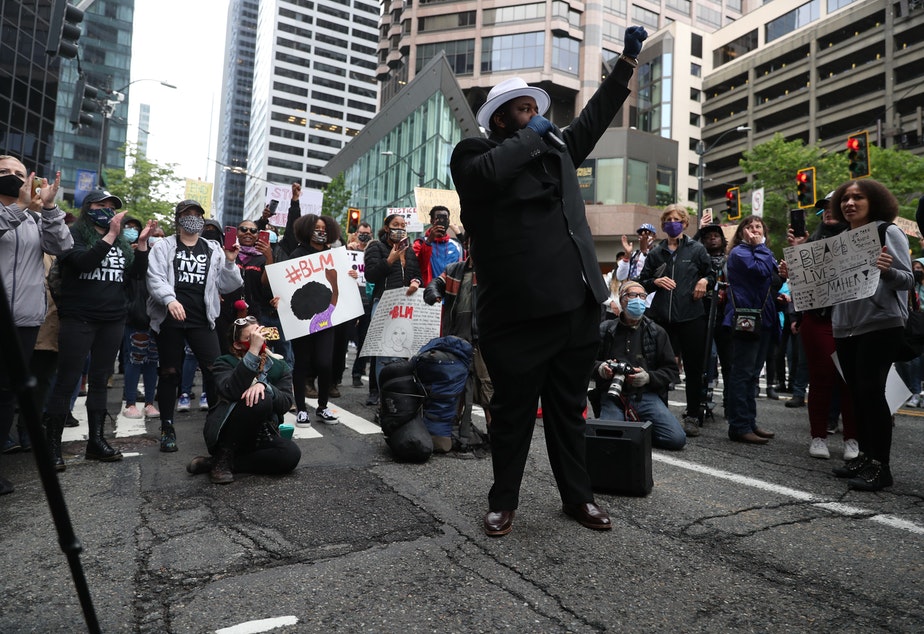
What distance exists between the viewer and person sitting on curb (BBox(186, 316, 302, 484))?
4102mm

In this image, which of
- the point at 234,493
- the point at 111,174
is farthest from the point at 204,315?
the point at 111,174

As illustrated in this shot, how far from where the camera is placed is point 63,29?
1106 centimetres

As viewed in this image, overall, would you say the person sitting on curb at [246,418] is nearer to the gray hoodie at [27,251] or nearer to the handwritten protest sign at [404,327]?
the gray hoodie at [27,251]

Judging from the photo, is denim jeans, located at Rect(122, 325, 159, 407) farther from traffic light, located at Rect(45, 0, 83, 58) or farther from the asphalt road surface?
traffic light, located at Rect(45, 0, 83, 58)

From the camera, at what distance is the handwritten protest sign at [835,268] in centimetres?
432

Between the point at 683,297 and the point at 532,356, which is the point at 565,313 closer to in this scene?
the point at 532,356

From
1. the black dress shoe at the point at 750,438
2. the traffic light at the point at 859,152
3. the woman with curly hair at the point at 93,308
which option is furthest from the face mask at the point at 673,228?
the traffic light at the point at 859,152

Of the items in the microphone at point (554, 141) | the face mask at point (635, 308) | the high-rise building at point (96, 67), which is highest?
the high-rise building at point (96, 67)

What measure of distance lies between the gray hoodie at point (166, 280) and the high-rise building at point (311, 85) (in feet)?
382

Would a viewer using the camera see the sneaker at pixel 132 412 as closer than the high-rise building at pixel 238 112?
Yes

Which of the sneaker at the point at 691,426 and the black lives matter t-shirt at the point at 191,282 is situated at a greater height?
the black lives matter t-shirt at the point at 191,282

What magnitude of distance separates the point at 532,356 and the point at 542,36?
182ft

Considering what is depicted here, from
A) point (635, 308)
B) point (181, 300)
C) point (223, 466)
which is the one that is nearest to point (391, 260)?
point (181, 300)

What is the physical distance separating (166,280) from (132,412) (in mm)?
2235
